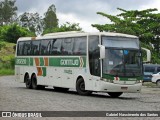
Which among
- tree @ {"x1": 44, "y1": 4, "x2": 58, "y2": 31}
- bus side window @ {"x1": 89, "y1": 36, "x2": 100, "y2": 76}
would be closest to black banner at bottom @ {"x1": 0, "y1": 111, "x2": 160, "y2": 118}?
bus side window @ {"x1": 89, "y1": 36, "x2": 100, "y2": 76}

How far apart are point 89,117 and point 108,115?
1022mm

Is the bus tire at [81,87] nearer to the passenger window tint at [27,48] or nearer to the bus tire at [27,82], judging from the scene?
the bus tire at [27,82]

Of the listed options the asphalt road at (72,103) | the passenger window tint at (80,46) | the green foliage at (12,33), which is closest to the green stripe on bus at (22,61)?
the passenger window tint at (80,46)

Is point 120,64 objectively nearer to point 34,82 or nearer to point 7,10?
point 34,82

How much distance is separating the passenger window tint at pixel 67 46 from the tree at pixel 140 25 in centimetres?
3083

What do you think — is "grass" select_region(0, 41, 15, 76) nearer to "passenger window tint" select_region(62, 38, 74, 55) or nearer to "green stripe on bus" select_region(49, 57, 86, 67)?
"green stripe on bus" select_region(49, 57, 86, 67)

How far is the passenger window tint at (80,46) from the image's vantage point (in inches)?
979

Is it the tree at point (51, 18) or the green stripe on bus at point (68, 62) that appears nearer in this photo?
the green stripe on bus at point (68, 62)

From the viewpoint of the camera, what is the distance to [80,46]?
25.3 meters

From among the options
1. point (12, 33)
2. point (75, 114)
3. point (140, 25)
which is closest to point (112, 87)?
point (75, 114)

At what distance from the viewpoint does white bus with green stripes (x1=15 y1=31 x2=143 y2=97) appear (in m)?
23.6

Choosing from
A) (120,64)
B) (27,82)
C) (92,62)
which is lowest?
(27,82)

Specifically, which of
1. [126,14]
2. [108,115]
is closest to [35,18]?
[126,14]

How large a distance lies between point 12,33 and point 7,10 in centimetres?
2897
